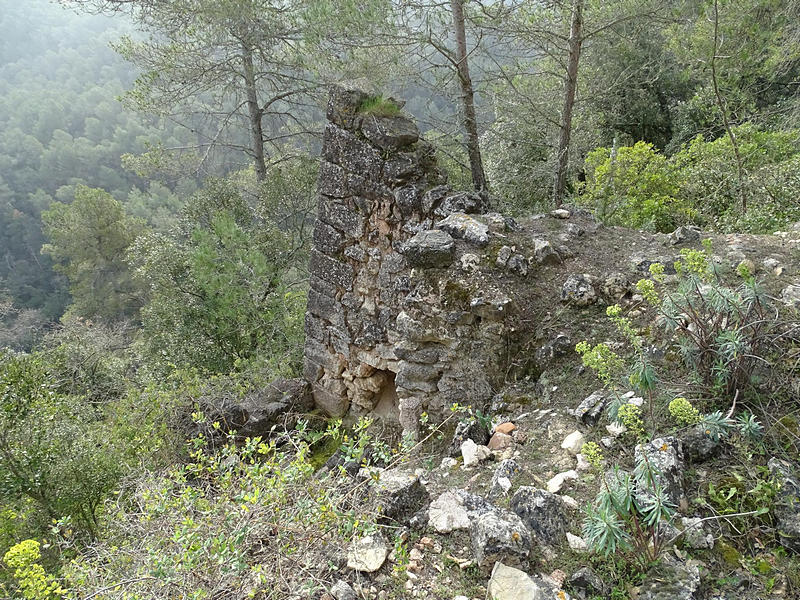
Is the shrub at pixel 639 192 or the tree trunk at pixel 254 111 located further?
the tree trunk at pixel 254 111

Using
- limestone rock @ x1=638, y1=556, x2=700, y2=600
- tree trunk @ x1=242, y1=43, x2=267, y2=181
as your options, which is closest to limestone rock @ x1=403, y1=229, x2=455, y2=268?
limestone rock @ x1=638, y1=556, x2=700, y2=600

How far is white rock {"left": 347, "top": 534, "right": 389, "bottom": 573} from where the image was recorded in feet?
8.27

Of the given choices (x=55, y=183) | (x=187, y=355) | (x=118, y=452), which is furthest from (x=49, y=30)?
(x=118, y=452)

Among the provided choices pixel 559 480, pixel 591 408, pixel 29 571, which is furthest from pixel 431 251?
pixel 29 571

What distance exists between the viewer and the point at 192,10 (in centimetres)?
955

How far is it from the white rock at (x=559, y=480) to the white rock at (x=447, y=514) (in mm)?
531

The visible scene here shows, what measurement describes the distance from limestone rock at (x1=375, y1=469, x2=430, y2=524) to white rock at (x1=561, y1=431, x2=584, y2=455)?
98 cm

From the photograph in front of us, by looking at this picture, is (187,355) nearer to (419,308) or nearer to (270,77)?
(419,308)

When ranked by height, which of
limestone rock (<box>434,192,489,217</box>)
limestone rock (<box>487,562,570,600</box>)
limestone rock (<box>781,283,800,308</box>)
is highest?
limestone rock (<box>434,192,489,217</box>)

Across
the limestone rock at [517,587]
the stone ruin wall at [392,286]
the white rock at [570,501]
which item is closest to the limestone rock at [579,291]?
the stone ruin wall at [392,286]

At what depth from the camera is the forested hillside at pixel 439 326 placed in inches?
96.3

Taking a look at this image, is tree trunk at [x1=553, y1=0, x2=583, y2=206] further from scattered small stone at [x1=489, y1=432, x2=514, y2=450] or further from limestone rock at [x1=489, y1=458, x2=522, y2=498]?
limestone rock at [x1=489, y1=458, x2=522, y2=498]

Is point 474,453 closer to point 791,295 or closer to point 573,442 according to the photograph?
point 573,442

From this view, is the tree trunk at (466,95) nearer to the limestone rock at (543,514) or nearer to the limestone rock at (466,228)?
the limestone rock at (466,228)
